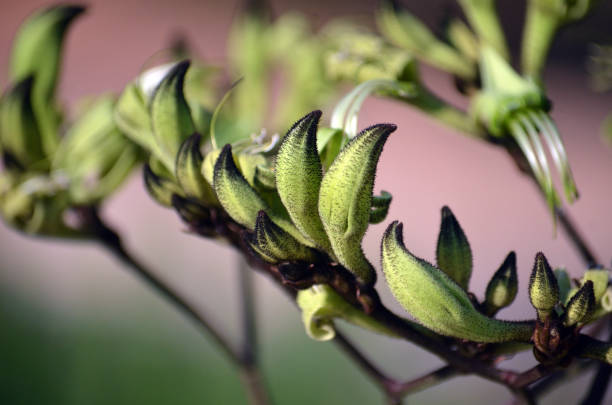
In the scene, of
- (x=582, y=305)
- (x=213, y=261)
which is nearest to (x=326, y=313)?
(x=582, y=305)

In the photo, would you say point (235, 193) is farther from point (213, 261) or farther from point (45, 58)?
point (213, 261)

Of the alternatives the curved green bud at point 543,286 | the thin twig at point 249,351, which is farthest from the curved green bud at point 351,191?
the thin twig at point 249,351

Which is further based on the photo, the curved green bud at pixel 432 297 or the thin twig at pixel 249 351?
the thin twig at pixel 249 351

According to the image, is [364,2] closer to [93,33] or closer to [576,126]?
[576,126]

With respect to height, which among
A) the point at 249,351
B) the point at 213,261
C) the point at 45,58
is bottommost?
the point at 213,261

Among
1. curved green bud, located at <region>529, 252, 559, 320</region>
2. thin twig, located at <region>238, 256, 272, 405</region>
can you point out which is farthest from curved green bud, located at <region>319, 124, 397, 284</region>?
thin twig, located at <region>238, 256, 272, 405</region>

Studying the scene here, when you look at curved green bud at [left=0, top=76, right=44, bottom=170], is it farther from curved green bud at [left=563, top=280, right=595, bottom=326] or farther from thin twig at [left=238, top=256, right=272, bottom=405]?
curved green bud at [left=563, top=280, right=595, bottom=326]

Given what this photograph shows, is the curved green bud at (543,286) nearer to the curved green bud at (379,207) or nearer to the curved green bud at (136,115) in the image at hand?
the curved green bud at (379,207)
